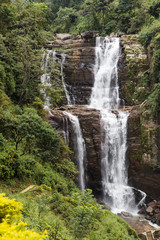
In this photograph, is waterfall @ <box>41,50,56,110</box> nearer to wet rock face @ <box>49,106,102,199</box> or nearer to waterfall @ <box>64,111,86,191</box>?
wet rock face @ <box>49,106,102,199</box>

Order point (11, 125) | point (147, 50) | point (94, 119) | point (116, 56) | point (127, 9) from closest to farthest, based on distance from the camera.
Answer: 1. point (11, 125)
2. point (94, 119)
3. point (147, 50)
4. point (116, 56)
5. point (127, 9)

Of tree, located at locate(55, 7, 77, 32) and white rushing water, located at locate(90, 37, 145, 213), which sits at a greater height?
tree, located at locate(55, 7, 77, 32)

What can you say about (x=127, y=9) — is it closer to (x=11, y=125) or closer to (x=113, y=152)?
(x=113, y=152)

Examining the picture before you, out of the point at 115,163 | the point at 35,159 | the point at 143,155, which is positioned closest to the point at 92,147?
the point at 115,163

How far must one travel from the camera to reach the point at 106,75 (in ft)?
77.7

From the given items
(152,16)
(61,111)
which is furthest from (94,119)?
(152,16)

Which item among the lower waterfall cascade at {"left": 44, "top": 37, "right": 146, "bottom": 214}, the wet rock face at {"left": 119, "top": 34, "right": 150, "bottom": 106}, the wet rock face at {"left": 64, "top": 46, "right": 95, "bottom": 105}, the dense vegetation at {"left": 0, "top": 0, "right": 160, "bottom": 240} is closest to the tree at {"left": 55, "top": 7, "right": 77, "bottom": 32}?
the wet rock face at {"left": 64, "top": 46, "right": 95, "bottom": 105}

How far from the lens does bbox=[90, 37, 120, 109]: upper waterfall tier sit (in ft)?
73.8

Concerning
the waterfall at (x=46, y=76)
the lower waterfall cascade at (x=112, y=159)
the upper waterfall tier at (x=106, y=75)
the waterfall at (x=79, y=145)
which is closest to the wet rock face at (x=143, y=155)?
the lower waterfall cascade at (x=112, y=159)

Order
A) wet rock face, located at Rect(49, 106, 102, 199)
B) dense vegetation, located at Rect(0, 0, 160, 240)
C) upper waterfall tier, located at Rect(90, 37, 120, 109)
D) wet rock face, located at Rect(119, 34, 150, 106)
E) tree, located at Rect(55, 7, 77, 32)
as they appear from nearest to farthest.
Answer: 1. dense vegetation, located at Rect(0, 0, 160, 240)
2. wet rock face, located at Rect(49, 106, 102, 199)
3. wet rock face, located at Rect(119, 34, 150, 106)
4. upper waterfall tier, located at Rect(90, 37, 120, 109)
5. tree, located at Rect(55, 7, 77, 32)

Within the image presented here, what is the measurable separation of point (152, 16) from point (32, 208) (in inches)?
1189

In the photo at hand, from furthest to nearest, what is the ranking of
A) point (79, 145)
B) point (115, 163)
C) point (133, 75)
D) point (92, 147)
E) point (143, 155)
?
point (133, 75)
point (115, 163)
point (92, 147)
point (79, 145)
point (143, 155)

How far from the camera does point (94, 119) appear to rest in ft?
56.0

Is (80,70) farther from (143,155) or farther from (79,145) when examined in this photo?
(143,155)
